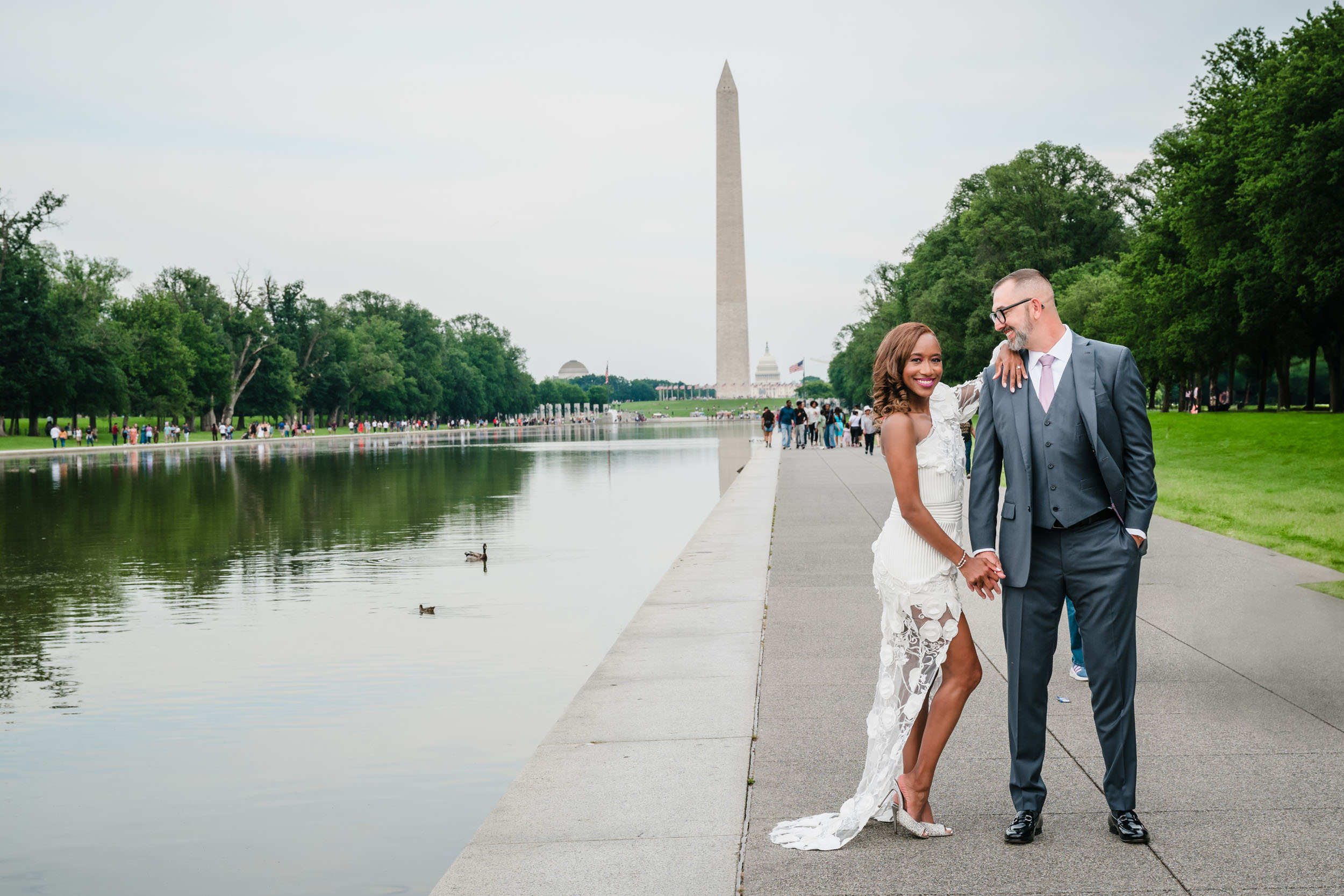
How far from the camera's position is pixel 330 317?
93.5 meters

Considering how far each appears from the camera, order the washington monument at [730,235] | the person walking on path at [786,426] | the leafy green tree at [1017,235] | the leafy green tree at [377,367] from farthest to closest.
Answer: the leafy green tree at [377,367] → the washington monument at [730,235] → the leafy green tree at [1017,235] → the person walking on path at [786,426]

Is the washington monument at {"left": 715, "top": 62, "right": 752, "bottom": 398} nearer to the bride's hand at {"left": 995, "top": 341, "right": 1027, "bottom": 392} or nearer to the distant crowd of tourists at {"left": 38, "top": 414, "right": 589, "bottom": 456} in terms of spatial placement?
the distant crowd of tourists at {"left": 38, "top": 414, "right": 589, "bottom": 456}

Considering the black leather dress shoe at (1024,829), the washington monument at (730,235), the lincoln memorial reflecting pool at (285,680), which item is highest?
the washington monument at (730,235)

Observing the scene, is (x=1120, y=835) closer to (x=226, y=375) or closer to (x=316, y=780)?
(x=316, y=780)

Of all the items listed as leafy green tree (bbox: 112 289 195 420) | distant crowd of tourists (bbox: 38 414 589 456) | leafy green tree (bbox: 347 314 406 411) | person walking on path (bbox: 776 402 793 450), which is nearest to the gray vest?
person walking on path (bbox: 776 402 793 450)

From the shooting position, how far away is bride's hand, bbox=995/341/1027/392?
4184 millimetres

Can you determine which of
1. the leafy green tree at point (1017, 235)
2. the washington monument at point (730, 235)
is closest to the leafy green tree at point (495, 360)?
the washington monument at point (730, 235)

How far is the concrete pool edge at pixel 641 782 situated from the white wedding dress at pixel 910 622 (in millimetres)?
397

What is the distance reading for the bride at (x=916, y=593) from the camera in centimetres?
411

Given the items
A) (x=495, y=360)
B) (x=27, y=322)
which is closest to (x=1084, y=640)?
(x=27, y=322)

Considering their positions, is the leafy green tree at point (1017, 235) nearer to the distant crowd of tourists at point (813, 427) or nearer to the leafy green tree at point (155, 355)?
the distant crowd of tourists at point (813, 427)

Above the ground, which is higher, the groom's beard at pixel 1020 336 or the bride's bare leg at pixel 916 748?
the groom's beard at pixel 1020 336

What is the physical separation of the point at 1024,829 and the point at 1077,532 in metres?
1.00

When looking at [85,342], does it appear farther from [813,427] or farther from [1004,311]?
[1004,311]
